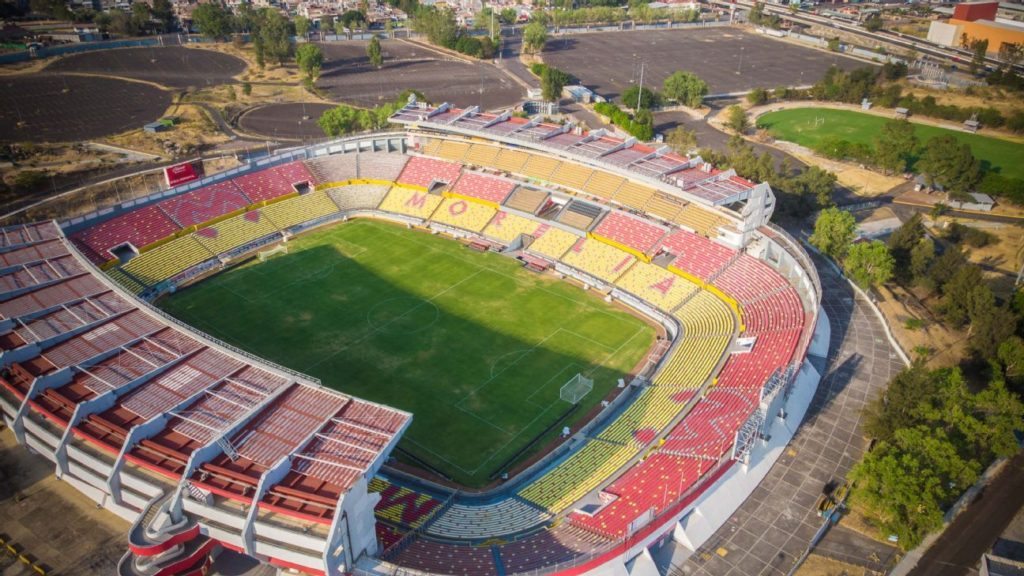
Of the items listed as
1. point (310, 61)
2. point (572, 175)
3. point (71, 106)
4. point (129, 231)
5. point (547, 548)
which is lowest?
point (547, 548)

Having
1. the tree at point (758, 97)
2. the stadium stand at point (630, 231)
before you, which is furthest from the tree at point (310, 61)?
the tree at point (758, 97)

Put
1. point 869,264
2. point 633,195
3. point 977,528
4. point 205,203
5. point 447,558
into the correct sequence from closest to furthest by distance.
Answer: point 447,558 < point 977,528 < point 869,264 < point 633,195 < point 205,203

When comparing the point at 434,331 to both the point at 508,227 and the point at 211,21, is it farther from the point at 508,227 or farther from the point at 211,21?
the point at 211,21

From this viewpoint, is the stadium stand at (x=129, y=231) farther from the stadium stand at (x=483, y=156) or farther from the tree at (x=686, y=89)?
the tree at (x=686, y=89)

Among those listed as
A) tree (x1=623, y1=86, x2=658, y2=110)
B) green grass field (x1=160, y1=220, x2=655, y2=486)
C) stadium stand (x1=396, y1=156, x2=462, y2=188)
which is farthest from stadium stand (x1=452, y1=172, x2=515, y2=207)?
tree (x1=623, y1=86, x2=658, y2=110)

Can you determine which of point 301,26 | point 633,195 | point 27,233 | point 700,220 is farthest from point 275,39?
point 700,220

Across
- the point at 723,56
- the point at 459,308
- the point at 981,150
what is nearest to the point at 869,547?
the point at 459,308

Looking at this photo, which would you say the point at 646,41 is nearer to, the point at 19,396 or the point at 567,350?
the point at 567,350

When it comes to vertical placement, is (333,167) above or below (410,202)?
above
